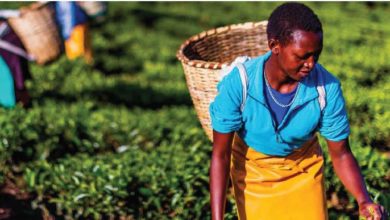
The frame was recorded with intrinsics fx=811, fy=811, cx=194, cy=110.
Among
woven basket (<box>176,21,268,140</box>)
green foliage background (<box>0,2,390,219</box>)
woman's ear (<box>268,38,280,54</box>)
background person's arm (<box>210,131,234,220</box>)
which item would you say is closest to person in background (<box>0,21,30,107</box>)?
green foliage background (<box>0,2,390,219</box>)

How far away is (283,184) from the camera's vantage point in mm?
3738

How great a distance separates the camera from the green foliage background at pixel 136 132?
209 inches

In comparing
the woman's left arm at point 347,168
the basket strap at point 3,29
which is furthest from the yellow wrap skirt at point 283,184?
the basket strap at point 3,29

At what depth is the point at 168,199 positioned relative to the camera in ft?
17.4

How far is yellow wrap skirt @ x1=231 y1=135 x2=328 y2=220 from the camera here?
3.71 metres

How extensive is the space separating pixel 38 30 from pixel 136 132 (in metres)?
1.18

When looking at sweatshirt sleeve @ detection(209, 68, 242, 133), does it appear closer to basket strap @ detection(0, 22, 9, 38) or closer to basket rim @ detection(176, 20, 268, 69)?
basket rim @ detection(176, 20, 268, 69)

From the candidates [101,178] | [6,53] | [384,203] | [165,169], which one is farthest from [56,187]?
[384,203]

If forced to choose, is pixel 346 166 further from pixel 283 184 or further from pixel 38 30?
pixel 38 30

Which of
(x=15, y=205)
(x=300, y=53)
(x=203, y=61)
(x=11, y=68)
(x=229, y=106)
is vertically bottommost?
(x=15, y=205)

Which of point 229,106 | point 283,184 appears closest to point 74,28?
point 283,184

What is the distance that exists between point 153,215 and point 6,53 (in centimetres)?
222

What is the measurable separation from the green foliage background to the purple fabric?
284mm

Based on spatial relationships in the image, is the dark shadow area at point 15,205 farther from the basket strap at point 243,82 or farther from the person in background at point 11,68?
A: the basket strap at point 243,82
